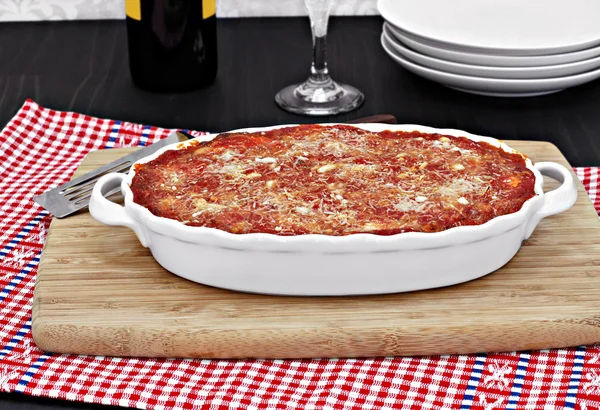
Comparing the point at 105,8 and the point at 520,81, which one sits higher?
the point at 520,81

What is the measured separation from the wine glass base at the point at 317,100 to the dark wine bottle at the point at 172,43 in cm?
23

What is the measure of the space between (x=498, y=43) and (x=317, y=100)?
1.60 ft

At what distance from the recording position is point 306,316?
1450 millimetres

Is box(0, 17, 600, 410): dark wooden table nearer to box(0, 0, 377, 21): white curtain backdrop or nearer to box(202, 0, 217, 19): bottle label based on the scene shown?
box(0, 0, 377, 21): white curtain backdrop

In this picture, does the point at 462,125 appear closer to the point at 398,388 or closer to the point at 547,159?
the point at 547,159

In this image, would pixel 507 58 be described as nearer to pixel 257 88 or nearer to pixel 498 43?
pixel 498 43

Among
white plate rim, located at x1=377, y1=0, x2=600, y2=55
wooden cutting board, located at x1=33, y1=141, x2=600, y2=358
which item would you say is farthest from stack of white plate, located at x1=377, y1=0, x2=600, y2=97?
wooden cutting board, located at x1=33, y1=141, x2=600, y2=358

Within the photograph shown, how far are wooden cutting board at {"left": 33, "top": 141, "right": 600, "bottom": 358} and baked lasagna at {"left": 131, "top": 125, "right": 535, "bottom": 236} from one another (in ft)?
0.37

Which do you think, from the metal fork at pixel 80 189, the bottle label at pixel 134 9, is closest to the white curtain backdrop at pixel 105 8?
the bottle label at pixel 134 9

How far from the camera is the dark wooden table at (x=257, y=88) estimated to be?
93.3 inches

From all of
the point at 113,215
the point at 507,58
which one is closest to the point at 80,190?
the point at 113,215

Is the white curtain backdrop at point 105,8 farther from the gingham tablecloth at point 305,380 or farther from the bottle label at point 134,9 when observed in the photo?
the gingham tablecloth at point 305,380

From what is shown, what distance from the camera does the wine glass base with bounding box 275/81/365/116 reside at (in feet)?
7.91

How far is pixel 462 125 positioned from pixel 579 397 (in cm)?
114
